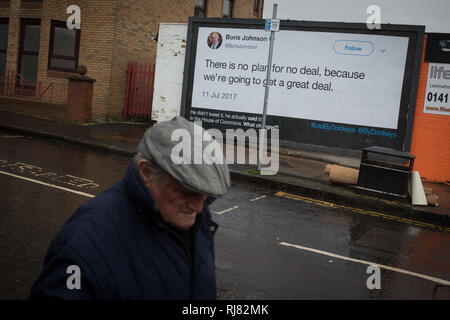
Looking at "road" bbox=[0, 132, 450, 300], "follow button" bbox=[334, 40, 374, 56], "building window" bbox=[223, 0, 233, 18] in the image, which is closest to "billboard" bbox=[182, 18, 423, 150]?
"follow button" bbox=[334, 40, 374, 56]

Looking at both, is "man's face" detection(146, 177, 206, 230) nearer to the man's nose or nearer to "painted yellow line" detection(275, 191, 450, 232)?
the man's nose

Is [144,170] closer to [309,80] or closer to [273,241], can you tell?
[273,241]

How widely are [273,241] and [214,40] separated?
9887 millimetres

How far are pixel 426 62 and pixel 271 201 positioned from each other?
6973mm

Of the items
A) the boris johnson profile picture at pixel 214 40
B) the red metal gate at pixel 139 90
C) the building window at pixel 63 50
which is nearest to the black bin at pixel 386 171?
the boris johnson profile picture at pixel 214 40

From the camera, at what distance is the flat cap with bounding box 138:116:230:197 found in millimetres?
1625

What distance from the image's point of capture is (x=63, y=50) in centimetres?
1827

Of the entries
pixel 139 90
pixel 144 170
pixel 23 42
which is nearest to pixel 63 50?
pixel 23 42

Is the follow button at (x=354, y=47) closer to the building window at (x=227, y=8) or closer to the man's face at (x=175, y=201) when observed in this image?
the man's face at (x=175, y=201)

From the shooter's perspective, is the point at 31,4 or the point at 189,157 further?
the point at 31,4

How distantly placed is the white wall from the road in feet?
22.0

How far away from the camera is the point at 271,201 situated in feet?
27.8

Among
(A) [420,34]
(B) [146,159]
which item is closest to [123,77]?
(A) [420,34]

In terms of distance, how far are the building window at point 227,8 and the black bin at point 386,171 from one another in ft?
59.7
